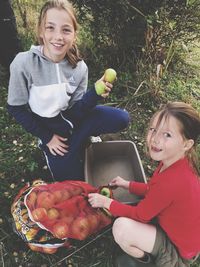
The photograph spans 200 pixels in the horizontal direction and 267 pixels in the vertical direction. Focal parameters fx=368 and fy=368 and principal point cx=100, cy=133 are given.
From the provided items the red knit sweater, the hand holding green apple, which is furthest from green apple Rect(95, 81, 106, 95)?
the red knit sweater

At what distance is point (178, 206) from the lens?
167 cm

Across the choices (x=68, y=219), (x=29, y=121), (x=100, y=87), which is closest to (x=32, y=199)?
(x=68, y=219)

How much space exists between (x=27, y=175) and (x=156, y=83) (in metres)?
1.32

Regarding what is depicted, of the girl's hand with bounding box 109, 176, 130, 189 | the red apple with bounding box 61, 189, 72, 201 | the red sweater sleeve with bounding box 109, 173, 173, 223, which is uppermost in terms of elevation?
the red sweater sleeve with bounding box 109, 173, 173, 223

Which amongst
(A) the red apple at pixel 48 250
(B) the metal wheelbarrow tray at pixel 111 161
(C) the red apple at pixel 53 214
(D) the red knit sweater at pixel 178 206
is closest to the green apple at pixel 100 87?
(B) the metal wheelbarrow tray at pixel 111 161

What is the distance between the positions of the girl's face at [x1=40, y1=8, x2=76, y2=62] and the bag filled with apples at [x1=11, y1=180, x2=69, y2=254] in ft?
2.51

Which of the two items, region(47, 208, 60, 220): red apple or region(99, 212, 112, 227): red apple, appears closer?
region(47, 208, 60, 220): red apple

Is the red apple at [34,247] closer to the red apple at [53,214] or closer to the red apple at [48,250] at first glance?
the red apple at [48,250]

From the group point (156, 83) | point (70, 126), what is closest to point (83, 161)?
point (70, 126)

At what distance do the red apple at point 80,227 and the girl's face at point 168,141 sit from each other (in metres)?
0.52

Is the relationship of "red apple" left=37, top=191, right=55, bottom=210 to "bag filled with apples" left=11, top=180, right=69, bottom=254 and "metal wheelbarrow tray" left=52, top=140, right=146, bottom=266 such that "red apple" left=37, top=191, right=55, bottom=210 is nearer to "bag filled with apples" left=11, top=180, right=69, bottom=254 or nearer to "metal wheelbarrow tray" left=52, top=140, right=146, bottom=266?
"bag filled with apples" left=11, top=180, right=69, bottom=254

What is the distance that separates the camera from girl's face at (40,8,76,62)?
1.95 metres

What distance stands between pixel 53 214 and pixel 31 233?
17 centimetres

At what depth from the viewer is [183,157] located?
5.68ft
